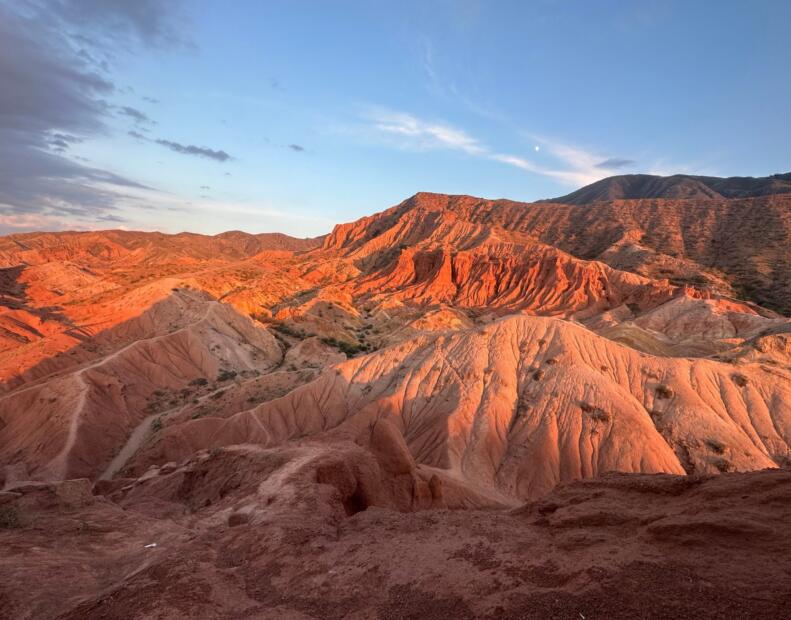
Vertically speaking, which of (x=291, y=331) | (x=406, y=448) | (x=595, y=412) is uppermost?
(x=406, y=448)

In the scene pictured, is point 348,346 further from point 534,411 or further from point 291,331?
point 534,411

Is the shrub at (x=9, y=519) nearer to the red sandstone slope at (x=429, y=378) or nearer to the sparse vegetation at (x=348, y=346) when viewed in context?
the red sandstone slope at (x=429, y=378)

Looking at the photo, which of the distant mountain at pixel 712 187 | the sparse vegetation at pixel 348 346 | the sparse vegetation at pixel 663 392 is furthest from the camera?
the distant mountain at pixel 712 187

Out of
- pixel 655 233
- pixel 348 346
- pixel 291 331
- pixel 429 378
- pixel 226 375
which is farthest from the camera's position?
pixel 655 233

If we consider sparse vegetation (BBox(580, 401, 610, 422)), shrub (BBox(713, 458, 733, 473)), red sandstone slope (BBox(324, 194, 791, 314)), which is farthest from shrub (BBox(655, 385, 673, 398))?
red sandstone slope (BBox(324, 194, 791, 314))

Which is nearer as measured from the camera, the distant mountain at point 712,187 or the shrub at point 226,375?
the shrub at point 226,375

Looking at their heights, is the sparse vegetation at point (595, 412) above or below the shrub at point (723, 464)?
above

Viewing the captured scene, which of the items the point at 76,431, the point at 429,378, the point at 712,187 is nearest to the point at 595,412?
the point at 429,378

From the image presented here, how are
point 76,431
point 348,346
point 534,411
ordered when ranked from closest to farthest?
point 534,411 → point 76,431 → point 348,346

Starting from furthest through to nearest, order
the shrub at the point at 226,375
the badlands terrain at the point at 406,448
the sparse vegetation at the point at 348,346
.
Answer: the sparse vegetation at the point at 348,346, the shrub at the point at 226,375, the badlands terrain at the point at 406,448

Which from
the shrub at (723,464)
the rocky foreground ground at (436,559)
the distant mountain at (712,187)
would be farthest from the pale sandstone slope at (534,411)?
the distant mountain at (712,187)
